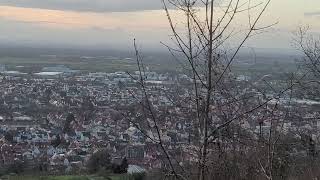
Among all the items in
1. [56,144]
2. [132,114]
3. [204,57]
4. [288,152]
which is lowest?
[56,144]

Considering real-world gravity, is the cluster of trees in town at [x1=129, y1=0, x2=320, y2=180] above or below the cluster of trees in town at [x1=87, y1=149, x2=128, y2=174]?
above

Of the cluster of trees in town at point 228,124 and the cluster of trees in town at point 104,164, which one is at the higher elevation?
the cluster of trees in town at point 228,124

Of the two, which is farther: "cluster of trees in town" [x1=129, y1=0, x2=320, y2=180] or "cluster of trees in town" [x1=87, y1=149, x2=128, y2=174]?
"cluster of trees in town" [x1=87, y1=149, x2=128, y2=174]

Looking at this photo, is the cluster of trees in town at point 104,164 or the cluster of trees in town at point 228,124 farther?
the cluster of trees in town at point 104,164

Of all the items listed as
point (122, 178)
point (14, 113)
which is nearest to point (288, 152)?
point (122, 178)

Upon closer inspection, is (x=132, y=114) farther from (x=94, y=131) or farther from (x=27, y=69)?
(x=27, y=69)

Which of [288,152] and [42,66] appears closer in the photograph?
[288,152]

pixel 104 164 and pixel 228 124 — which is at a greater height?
pixel 228 124

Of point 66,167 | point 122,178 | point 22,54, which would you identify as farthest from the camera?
point 22,54

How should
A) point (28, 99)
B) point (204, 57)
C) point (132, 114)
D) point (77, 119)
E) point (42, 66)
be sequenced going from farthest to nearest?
point (42, 66) < point (28, 99) < point (77, 119) < point (132, 114) < point (204, 57)

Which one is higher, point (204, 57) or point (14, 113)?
point (204, 57)

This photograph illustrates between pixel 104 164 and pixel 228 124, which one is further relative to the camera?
pixel 104 164
